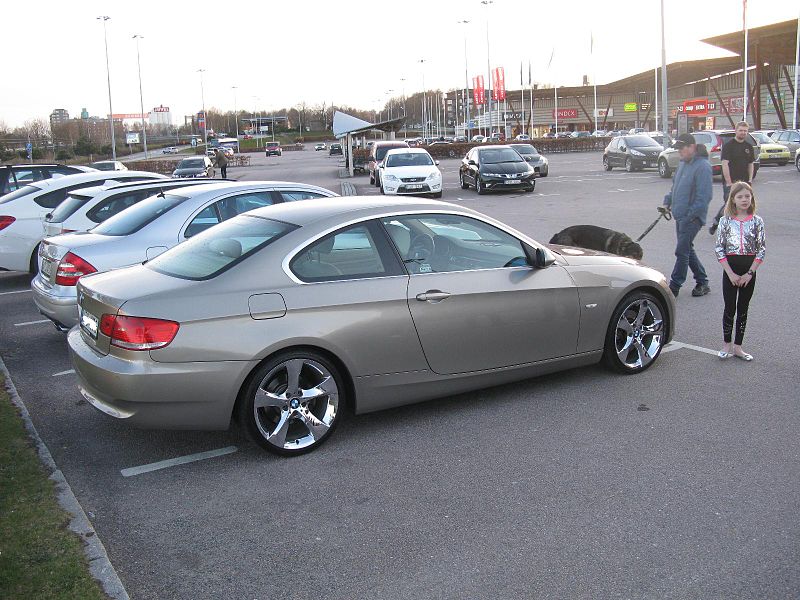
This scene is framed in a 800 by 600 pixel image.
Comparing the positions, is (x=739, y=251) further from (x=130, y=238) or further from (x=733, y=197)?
(x=130, y=238)

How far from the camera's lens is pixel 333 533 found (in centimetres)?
394

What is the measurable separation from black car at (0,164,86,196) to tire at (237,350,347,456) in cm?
1424

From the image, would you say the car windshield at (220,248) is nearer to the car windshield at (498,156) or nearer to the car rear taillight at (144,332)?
the car rear taillight at (144,332)

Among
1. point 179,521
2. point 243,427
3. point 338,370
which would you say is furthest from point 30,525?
point 338,370

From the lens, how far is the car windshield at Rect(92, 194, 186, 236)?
7.89 metres

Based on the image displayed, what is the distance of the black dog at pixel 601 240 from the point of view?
25.7ft

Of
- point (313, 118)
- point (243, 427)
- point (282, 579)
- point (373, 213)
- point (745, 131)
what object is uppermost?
point (313, 118)

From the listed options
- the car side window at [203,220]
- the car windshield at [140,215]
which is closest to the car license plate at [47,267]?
the car windshield at [140,215]

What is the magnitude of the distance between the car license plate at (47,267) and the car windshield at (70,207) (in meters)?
2.12

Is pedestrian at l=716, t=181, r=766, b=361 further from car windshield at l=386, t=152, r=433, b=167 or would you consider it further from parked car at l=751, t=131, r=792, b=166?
parked car at l=751, t=131, r=792, b=166

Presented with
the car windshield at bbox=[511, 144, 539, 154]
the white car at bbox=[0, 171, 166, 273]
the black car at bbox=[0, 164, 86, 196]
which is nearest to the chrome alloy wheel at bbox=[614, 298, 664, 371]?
the white car at bbox=[0, 171, 166, 273]

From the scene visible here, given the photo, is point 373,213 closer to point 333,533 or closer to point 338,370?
point 338,370

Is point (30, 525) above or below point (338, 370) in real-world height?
below

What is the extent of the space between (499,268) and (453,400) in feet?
3.42
